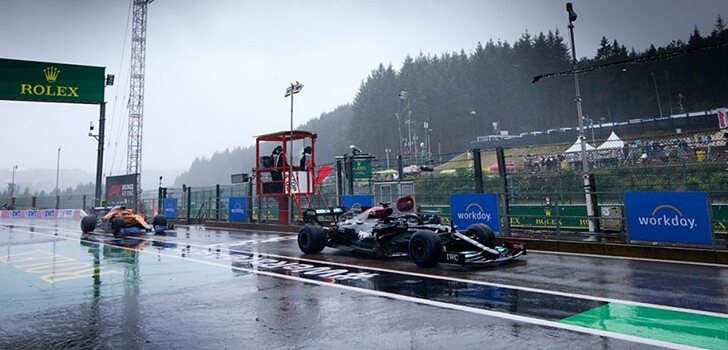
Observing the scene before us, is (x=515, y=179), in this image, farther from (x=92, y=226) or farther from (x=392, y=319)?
(x=92, y=226)

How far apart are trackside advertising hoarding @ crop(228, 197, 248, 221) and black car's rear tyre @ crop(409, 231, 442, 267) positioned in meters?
16.2

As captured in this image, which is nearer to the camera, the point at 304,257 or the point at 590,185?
the point at 304,257

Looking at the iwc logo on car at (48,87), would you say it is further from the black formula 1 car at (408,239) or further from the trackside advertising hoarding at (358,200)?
the black formula 1 car at (408,239)

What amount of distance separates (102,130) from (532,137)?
4831cm

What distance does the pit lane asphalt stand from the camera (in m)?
4.49

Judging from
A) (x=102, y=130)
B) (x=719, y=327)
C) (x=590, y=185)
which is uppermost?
(x=102, y=130)

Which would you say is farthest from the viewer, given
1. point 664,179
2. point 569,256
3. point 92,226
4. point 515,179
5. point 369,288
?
point 92,226

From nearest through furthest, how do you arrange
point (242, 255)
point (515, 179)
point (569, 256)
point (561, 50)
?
point (569, 256), point (242, 255), point (515, 179), point (561, 50)

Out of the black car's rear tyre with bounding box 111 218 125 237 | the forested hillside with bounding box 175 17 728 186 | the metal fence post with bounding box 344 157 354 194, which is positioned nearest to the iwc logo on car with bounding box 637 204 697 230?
the metal fence post with bounding box 344 157 354 194

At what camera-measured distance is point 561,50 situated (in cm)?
9031

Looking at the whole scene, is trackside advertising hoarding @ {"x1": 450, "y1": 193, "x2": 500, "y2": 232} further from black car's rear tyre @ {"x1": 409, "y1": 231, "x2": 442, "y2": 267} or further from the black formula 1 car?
black car's rear tyre @ {"x1": 409, "y1": 231, "x2": 442, "y2": 267}

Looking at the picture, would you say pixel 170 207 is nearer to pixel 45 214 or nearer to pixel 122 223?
pixel 122 223

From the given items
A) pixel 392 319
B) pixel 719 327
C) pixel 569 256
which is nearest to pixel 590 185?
pixel 569 256

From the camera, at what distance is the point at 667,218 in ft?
33.0
